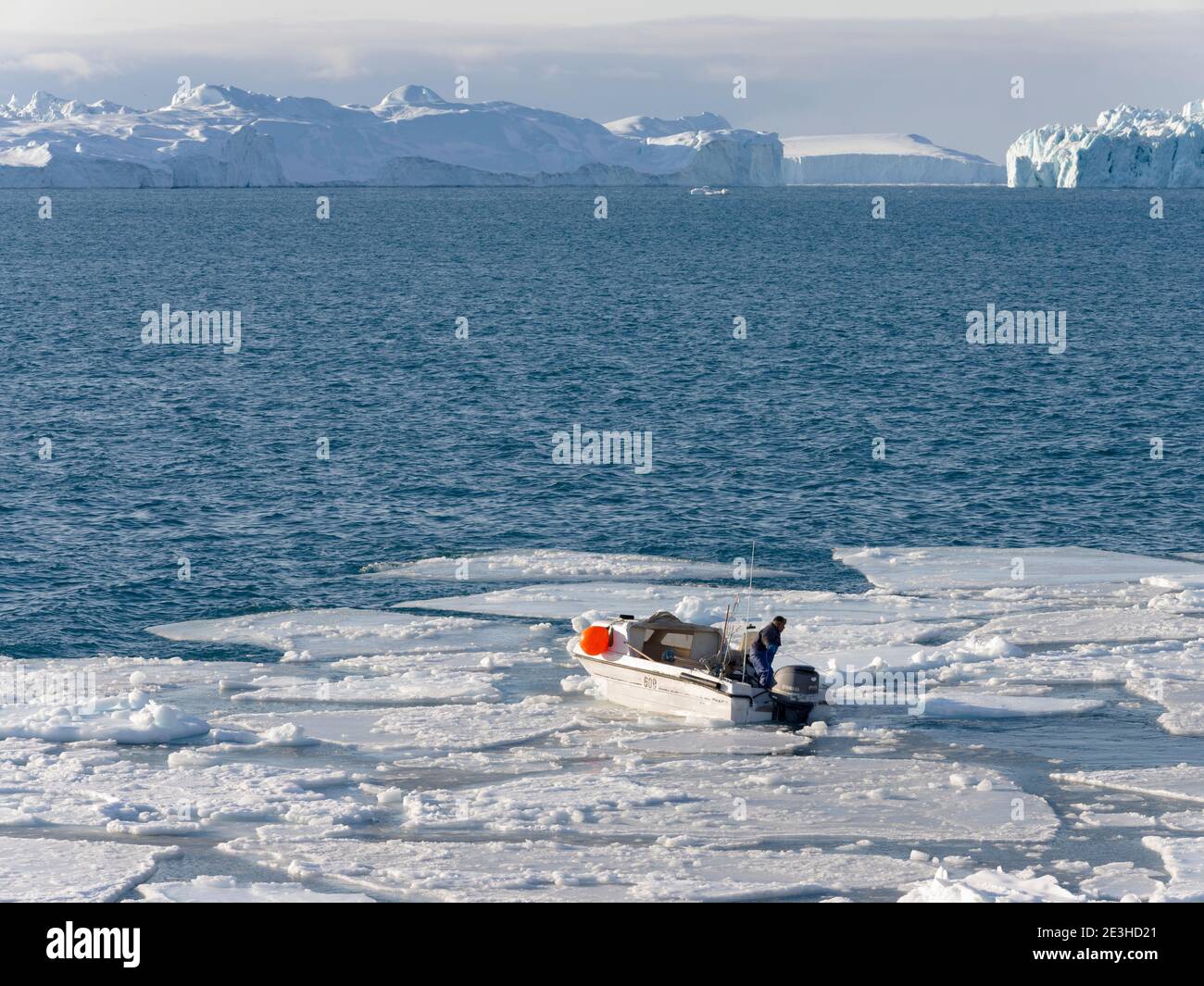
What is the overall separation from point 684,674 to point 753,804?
4364mm

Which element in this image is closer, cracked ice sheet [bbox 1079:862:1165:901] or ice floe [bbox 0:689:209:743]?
cracked ice sheet [bbox 1079:862:1165:901]

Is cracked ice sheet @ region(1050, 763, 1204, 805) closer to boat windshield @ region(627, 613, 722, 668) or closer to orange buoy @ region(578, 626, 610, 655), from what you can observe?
boat windshield @ region(627, 613, 722, 668)

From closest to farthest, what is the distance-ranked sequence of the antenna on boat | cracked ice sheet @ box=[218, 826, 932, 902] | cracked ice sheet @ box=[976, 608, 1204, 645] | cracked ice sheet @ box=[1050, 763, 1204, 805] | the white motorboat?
cracked ice sheet @ box=[218, 826, 932, 902] < cracked ice sheet @ box=[1050, 763, 1204, 805] < the white motorboat < the antenna on boat < cracked ice sheet @ box=[976, 608, 1204, 645]

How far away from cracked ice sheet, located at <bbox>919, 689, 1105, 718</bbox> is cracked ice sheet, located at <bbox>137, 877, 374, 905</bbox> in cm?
1195

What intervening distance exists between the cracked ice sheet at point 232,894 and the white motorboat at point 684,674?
884 cm

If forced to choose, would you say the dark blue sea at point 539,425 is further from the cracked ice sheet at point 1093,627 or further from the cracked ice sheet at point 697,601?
the cracked ice sheet at point 1093,627

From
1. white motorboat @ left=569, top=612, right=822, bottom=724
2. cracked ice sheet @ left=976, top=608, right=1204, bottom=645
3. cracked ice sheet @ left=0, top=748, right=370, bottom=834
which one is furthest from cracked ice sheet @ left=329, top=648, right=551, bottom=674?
cracked ice sheet @ left=976, top=608, right=1204, bottom=645

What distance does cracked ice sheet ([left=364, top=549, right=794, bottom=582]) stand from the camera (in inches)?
1435

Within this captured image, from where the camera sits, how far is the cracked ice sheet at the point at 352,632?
A: 101 ft

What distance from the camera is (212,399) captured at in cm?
6188

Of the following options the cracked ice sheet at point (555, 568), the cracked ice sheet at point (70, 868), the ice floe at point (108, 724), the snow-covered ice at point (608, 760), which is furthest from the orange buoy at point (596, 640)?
the cracked ice sheet at point (70, 868)

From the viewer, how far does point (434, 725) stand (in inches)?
1022
